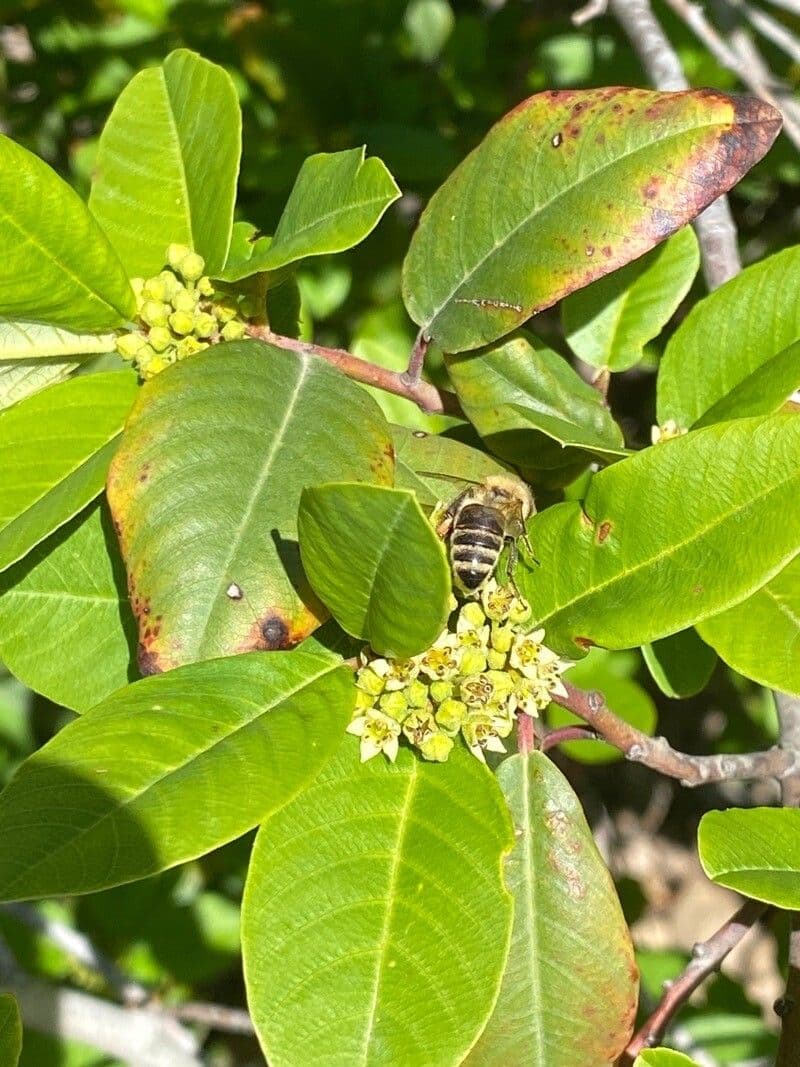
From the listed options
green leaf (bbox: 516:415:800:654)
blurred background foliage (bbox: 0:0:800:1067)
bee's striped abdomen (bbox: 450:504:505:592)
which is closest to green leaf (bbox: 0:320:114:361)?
bee's striped abdomen (bbox: 450:504:505:592)

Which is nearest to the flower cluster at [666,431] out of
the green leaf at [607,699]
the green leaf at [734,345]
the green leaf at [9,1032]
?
the green leaf at [734,345]

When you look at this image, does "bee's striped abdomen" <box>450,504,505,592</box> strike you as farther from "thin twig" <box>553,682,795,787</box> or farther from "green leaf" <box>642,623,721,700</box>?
"green leaf" <box>642,623,721,700</box>

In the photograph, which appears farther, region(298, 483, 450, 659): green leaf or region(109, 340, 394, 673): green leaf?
region(109, 340, 394, 673): green leaf

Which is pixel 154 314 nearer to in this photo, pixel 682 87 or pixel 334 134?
pixel 682 87

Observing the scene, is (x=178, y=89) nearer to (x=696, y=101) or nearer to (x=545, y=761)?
(x=696, y=101)

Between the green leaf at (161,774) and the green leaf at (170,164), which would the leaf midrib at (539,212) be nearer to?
the green leaf at (170,164)

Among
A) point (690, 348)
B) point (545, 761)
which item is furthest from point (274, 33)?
point (545, 761)
